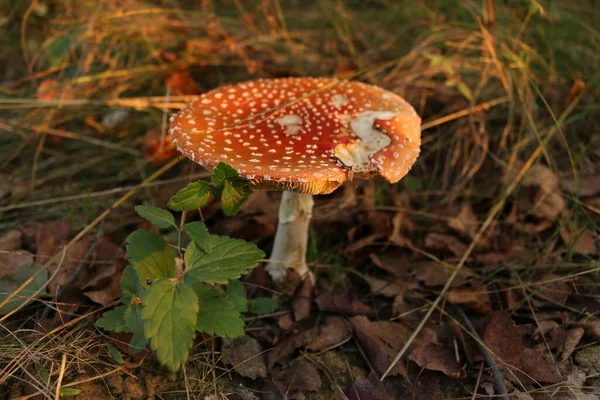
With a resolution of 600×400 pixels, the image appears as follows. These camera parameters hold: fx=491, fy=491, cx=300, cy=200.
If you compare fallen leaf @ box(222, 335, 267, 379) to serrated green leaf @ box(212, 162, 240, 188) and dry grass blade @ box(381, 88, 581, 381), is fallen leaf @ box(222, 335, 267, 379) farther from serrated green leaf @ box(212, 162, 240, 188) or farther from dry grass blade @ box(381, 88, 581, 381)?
serrated green leaf @ box(212, 162, 240, 188)

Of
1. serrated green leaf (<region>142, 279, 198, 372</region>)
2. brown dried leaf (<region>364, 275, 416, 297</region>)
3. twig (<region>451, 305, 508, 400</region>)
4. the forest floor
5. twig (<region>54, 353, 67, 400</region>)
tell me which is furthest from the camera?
brown dried leaf (<region>364, 275, 416, 297</region>)

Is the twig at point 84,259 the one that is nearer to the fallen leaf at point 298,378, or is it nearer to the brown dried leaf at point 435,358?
the fallen leaf at point 298,378

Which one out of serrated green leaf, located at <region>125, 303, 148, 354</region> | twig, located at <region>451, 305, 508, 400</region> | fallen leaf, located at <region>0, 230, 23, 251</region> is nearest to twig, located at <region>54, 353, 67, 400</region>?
serrated green leaf, located at <region>125, 303, 148, 354</region>

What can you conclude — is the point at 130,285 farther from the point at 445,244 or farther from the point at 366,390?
the point at 445,244

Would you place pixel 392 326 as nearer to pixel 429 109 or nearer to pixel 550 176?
pixel 550 176

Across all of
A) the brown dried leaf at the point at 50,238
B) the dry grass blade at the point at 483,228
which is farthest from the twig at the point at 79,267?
the dry grass blade at the point at 483,228

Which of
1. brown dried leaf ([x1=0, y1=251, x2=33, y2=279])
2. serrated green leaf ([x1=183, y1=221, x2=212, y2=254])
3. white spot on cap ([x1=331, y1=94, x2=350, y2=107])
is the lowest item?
brown dried leaf ([x1=0, y1=251, x2=33, y2=279])

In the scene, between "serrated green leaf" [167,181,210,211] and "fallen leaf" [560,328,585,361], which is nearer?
"serrated green leaf" [167,181,210,211]
